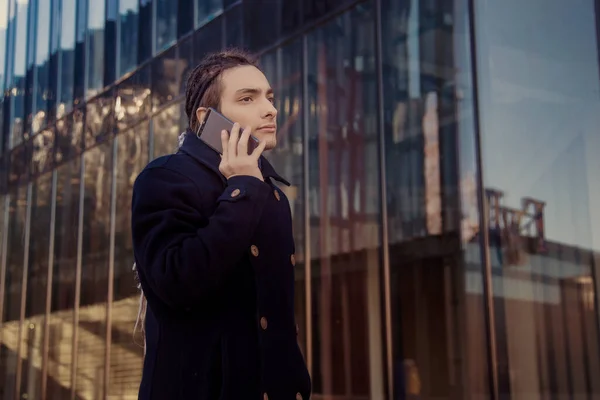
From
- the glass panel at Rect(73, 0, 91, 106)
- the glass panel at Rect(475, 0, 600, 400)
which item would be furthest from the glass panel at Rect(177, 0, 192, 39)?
the glass panel at Rect(475, 0, 600, 400)

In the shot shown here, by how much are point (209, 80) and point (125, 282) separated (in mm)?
11368

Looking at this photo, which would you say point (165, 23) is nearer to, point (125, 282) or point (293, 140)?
point (125, 282)

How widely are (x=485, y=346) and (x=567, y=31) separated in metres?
2.75

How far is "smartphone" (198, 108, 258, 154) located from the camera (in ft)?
6.46

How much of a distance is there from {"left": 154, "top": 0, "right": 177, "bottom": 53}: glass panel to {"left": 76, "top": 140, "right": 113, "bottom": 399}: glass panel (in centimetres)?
253

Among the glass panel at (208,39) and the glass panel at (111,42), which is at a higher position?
the glass panel at (111,42)

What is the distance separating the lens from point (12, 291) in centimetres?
1823

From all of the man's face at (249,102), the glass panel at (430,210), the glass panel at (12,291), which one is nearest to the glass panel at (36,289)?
the glass panel at (12,291)

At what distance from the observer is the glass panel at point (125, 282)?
1258 centimetres

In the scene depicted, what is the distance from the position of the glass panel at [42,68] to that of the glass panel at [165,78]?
5.11 metres

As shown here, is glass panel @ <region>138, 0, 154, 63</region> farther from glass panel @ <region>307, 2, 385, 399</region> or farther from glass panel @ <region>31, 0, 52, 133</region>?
glass panel @ <region>307, 2, 385, 399</region>

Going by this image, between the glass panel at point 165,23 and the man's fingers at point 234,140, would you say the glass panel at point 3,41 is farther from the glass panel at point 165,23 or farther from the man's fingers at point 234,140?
the man's fingers at point 234,140

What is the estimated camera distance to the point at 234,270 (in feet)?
6.20

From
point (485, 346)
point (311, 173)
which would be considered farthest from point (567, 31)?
point (311, 173)
